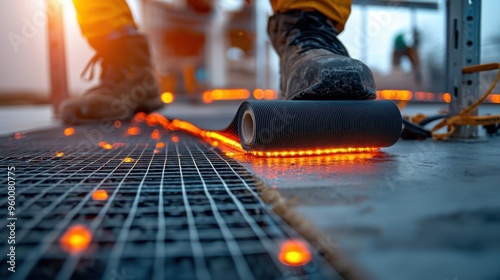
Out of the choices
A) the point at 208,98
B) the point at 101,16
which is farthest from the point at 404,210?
the point at 208,98

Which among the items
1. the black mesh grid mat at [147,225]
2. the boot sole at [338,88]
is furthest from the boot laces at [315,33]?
the black mesh grid mat at [147,225]

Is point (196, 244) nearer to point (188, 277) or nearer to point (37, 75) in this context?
point (188, 277)

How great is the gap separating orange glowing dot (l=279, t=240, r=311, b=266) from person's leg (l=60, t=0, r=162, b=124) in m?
1.89

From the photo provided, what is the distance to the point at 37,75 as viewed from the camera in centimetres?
516

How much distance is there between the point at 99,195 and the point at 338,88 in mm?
655

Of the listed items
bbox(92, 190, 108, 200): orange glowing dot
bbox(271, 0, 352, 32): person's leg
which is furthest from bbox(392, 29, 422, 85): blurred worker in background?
bbox(92, 190, 108, 200): orange glowing dot

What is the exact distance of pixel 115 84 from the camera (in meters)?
2.19

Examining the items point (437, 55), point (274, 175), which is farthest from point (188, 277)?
point (437, 55)

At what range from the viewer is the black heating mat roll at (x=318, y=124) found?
0.93 meters

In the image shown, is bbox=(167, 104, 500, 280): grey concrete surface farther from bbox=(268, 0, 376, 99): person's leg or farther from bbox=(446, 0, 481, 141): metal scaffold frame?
bbox=(446, 0, 481, 141): metal scaffold frame

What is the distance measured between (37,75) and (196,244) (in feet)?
18.2

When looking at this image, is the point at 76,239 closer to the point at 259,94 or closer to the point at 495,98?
the point at 259,94

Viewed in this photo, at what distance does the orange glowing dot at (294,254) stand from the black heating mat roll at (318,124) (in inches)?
19.7

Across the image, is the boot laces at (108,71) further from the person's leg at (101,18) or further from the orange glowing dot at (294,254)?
the orange glowing dot at (294,254)
